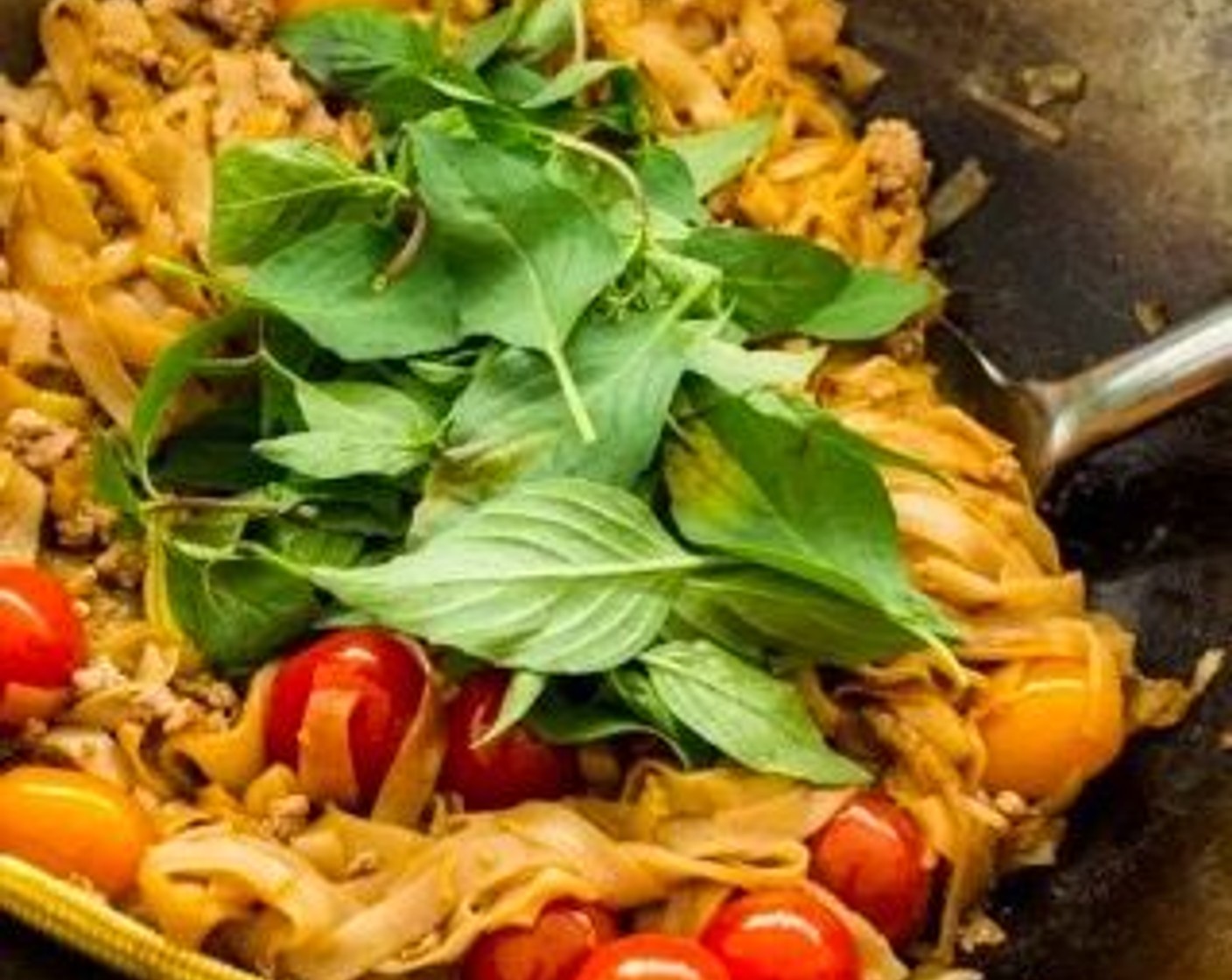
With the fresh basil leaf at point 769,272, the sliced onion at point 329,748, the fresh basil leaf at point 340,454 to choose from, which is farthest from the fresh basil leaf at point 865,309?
the sliced onion at point 329,748

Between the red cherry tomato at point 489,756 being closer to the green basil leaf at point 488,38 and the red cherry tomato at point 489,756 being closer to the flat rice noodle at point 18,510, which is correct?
the flat rice noodle at point 18,510

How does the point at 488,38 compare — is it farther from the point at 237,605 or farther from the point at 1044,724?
the point at 1044,724

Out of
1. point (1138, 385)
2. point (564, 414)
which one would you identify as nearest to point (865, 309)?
point (1138, 385)

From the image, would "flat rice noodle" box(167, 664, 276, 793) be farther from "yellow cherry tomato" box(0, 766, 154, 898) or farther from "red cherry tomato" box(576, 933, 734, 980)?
"red cherry tomato" box(576, 933, 734, 980)

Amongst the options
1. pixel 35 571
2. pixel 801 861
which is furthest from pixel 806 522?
pixel 35 571

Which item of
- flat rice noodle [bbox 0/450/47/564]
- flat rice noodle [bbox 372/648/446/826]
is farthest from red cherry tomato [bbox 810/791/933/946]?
flat rice noodle [bbox 0/450/47/564]

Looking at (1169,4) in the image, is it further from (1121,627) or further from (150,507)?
(150,507)
